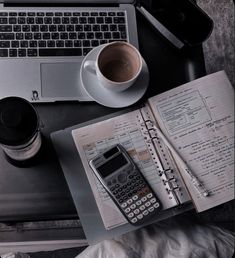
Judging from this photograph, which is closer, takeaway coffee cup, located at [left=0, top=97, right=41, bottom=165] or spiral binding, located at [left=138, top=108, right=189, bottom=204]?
takeaway coffee cup, located at [left=0, top=97, right=41, bottom=165]

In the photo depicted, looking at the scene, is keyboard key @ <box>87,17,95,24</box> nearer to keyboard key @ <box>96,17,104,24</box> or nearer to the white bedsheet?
keyboard key @ <box>96,17,104,24</box>

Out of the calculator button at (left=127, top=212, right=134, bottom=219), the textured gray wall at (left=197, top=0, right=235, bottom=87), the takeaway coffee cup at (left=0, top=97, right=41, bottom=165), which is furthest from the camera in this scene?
the textured gray wall at (left=197, top=0, right=235, bottom=87)

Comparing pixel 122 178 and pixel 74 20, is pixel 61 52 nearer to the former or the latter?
pixel 74 20

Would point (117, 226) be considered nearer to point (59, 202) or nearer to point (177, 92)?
point (59, 202)

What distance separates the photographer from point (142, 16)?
2.39 feet

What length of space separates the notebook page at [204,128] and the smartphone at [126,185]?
69 mm

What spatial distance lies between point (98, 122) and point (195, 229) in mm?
284

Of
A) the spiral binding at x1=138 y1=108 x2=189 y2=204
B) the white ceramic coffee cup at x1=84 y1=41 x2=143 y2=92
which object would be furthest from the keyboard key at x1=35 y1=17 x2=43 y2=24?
the spiral binding at x1=138 y1=108 x2=189 y2=204

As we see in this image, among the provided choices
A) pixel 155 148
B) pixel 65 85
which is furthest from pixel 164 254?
pixel 65 85

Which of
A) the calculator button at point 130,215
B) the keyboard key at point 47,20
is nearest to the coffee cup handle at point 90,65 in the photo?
the keyboard key at point 47,20

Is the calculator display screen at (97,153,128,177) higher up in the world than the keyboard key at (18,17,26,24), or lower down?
lower down

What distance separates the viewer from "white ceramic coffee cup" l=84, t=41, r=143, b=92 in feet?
2.09

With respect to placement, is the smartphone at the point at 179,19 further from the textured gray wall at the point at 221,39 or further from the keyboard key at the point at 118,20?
the textured gray wall at the point at 221,39

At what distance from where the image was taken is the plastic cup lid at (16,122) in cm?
54
